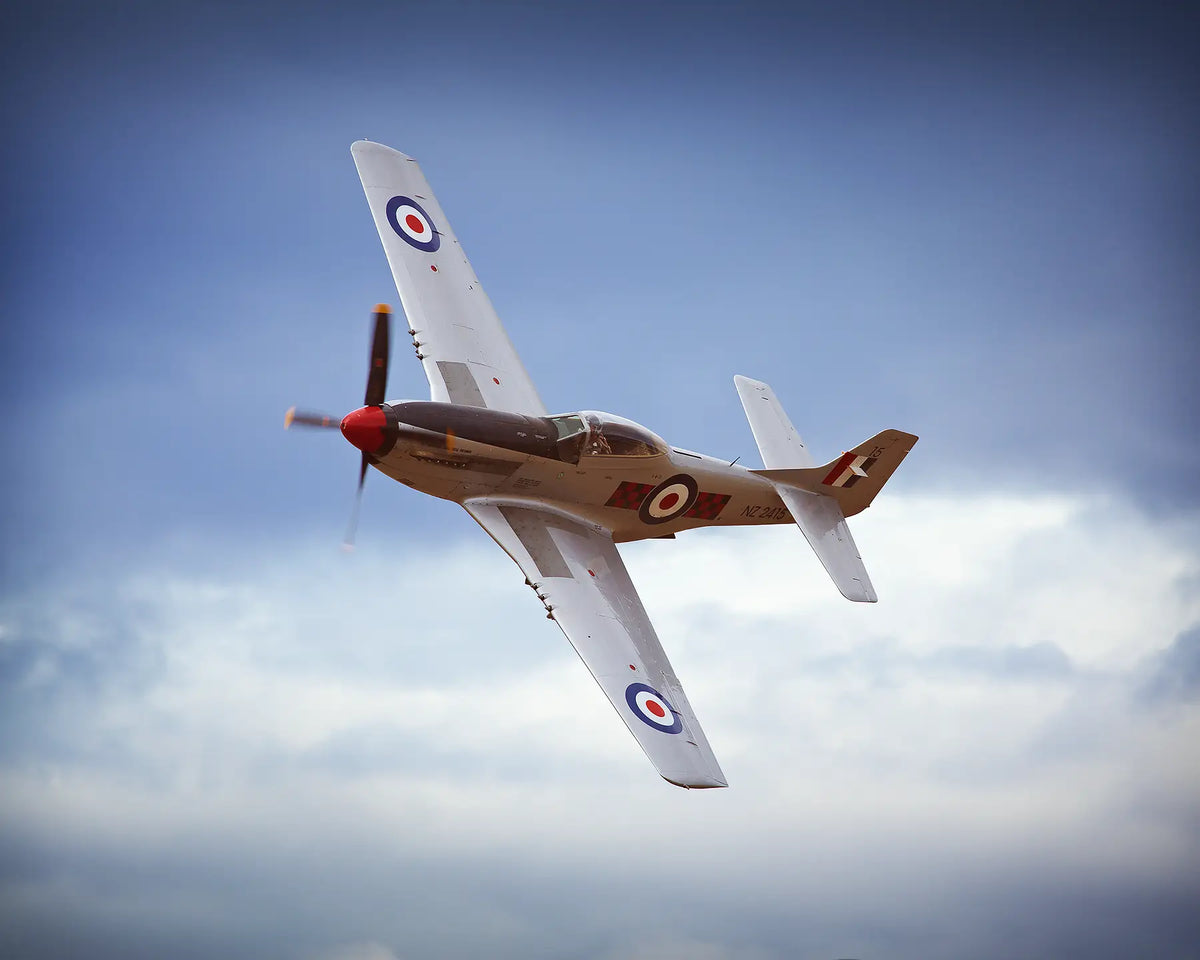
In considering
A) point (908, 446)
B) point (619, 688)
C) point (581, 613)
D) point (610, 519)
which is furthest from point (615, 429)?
point (908, 446)

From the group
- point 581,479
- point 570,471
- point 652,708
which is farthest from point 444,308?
point 652,708

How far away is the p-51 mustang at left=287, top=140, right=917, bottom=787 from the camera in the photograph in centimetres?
1656

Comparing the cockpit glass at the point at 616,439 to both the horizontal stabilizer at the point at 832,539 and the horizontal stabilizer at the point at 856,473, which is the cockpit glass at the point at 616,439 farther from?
the horizontal stabilizer at the point at 832,539

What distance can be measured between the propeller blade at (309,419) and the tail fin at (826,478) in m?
7.06

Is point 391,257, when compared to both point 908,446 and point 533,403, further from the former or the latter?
point 908,446

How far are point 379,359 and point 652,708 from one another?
237 inches

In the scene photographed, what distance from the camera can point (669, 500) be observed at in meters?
19.2

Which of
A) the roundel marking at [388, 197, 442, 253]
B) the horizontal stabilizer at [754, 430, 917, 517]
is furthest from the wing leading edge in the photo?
the roundel marking at [388, 197, 442, 253]

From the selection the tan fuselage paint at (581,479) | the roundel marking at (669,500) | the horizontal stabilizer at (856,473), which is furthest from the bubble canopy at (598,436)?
the horizontal stabilizer at (856,473)

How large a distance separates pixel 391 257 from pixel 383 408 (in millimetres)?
4411

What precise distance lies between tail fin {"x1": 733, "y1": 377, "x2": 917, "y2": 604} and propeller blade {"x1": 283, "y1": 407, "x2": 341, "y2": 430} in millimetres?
7063

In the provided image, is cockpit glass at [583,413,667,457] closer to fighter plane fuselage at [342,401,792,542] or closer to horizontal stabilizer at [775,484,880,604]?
fighter plane fuselage at [342,401,792,542]

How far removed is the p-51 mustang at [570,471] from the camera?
1656 centimetres

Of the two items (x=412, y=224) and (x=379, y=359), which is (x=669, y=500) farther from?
(x=412, y=224)
